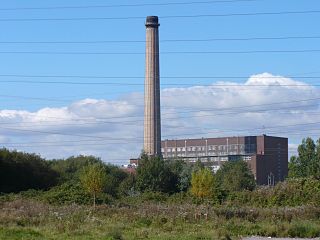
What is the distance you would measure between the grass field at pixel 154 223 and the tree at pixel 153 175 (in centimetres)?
5209

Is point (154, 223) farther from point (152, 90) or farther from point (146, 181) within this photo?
point (152, 90)

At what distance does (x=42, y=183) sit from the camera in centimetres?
8312

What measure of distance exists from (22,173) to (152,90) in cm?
3102

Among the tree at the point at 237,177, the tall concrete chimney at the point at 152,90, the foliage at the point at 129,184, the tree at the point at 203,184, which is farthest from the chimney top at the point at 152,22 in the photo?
the tree at the point at 203,184

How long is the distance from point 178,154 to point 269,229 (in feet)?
451

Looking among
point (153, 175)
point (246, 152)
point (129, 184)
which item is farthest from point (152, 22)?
point (246, 152)

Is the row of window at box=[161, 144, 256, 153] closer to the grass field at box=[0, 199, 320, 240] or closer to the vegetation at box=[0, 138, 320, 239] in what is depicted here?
the vegetation at box=[0, 138, 320, 239]

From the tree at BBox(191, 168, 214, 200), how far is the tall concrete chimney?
35.4 meters

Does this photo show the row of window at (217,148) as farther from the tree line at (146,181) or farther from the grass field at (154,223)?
the grass field at (154,223)

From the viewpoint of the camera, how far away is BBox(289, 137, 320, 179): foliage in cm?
12369

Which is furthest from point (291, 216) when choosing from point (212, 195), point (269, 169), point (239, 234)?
point (269, 169)

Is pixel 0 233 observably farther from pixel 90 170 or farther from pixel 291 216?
pixel 90 170

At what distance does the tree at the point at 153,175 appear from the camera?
10175 centimetres

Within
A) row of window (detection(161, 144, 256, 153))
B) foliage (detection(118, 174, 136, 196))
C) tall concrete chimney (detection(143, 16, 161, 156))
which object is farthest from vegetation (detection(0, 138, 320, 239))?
row of window (detection(161, 144, 256, 153))
